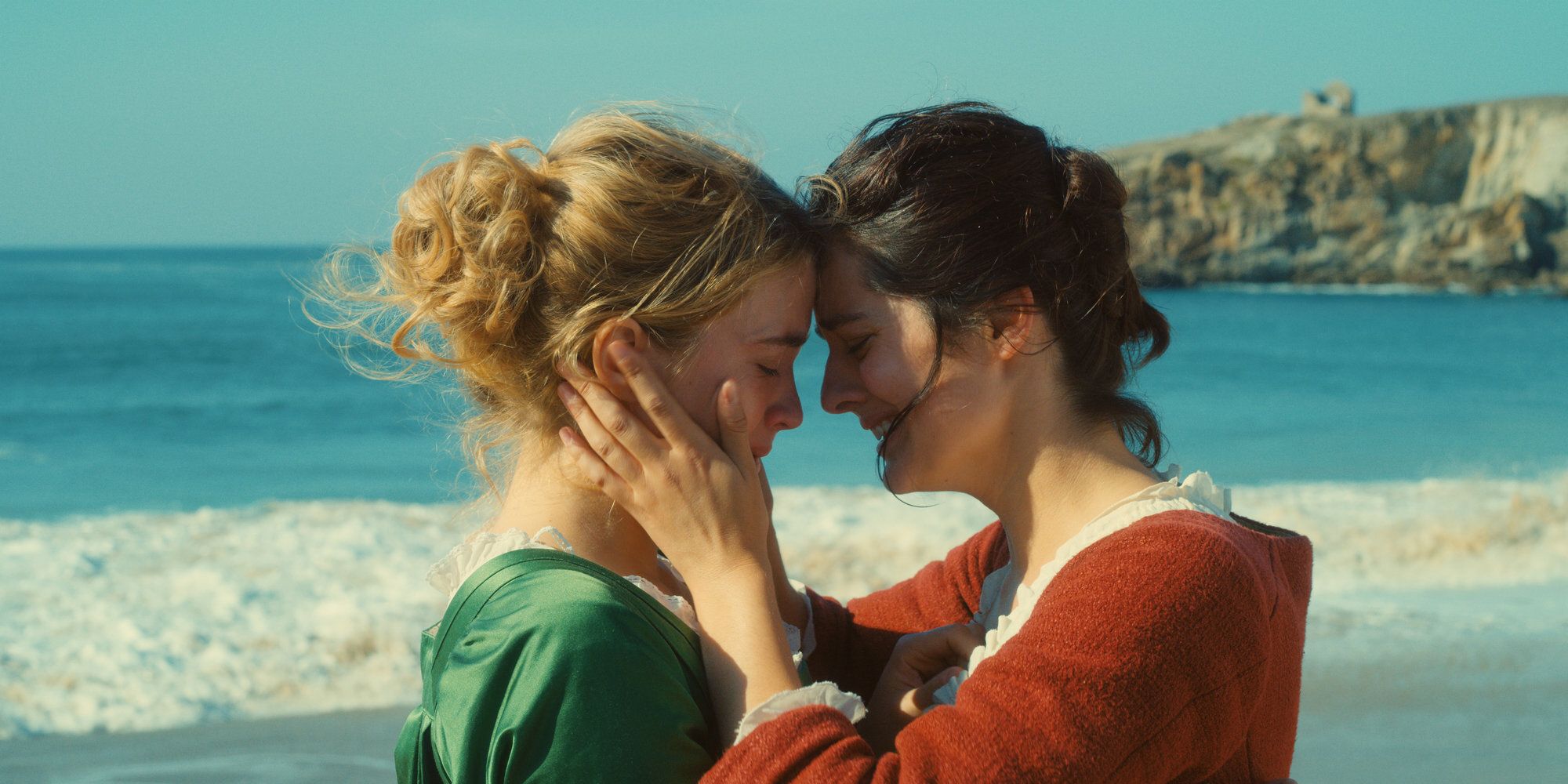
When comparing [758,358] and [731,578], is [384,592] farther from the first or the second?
[731,578]

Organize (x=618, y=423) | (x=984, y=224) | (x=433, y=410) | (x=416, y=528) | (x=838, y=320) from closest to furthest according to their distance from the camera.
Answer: (x=618, y=423) → (x=984, y=224) → (x=838, y=320) → (x=433, y=410) → (x=416, y=528)

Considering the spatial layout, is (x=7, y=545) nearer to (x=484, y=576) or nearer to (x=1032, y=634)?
(x=484, y=576)

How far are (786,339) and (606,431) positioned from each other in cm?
42

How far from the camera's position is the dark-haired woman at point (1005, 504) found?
1.82 m

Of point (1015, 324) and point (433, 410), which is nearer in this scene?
point (1015, 324)

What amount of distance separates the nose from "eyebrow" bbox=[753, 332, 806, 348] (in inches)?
4.0

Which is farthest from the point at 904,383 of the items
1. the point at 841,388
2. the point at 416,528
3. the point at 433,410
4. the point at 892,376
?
the point at 416,528

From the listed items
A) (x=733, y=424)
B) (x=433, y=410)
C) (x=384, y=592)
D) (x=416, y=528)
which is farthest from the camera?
(x=416, y=528)

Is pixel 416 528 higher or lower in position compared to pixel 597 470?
lower

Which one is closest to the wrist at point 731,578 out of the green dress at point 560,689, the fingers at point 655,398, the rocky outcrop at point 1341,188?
the green dress at point 560,689

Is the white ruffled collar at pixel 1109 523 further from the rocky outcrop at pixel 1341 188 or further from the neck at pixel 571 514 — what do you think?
the rocky outcrop at pixel 1341 188

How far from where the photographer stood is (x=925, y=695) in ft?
7.82

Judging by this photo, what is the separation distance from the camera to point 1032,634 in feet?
6.30

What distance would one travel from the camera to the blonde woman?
6.23 ft
